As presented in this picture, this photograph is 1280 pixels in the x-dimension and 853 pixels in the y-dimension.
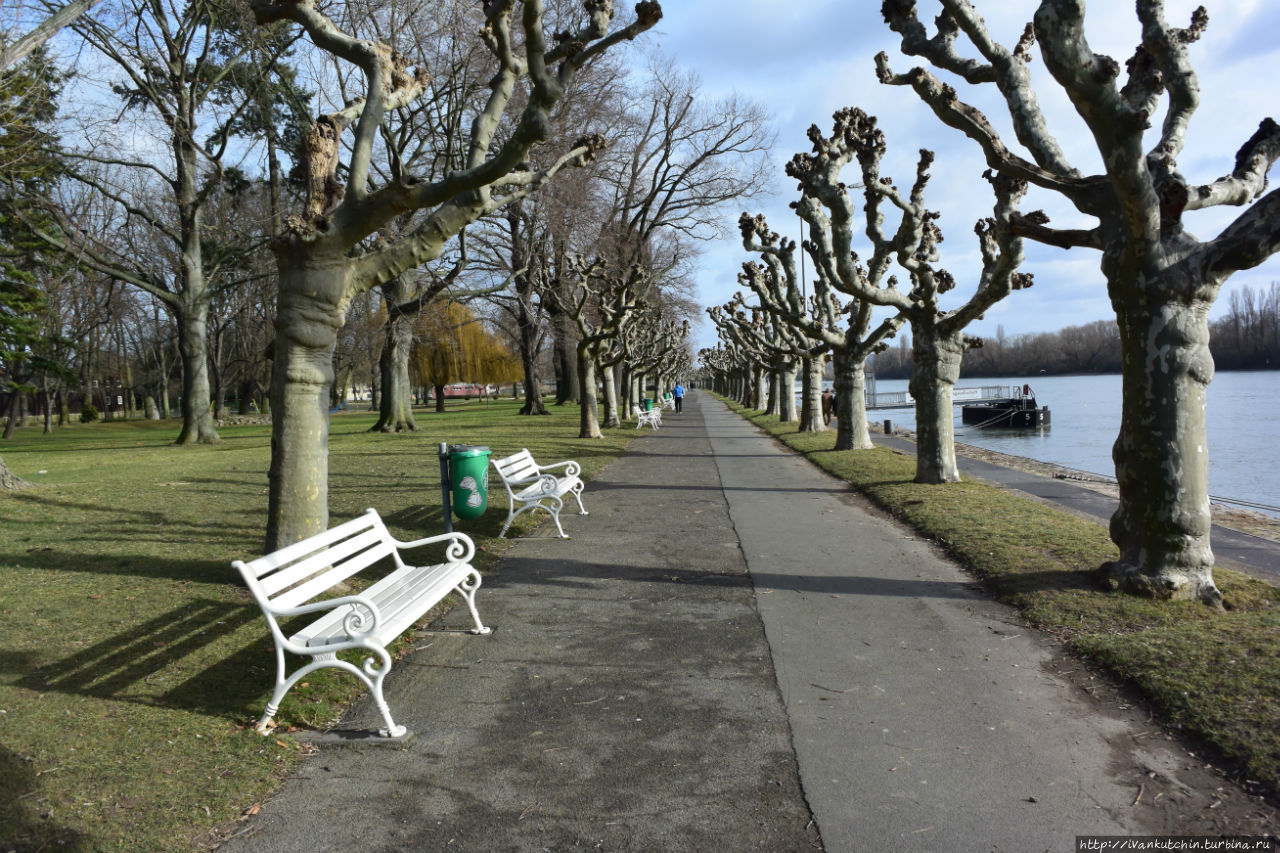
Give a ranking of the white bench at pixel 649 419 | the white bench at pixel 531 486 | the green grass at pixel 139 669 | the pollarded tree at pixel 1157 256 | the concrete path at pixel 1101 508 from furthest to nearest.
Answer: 1. the white bench at pixel 649 419
2. the white bench at pixel 531 486
3. the concrete path at pixel 1101 508
4. the pollarded tree at pixel 1157 256
5. the green grass at pixel 139 669

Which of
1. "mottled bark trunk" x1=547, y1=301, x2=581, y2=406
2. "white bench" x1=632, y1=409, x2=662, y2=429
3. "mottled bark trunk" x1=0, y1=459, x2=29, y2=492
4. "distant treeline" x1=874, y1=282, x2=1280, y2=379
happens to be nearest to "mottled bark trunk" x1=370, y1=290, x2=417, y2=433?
"mottled bark trunk" x1=547, y1=301, x2=581, y2=406

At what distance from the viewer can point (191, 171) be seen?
23031 millimetres

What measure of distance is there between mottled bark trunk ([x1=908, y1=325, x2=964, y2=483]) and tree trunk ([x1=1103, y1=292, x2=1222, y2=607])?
256 inches

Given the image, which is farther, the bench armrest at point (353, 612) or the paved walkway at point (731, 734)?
the bench armrest at point (353, 612)

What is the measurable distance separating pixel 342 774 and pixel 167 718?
3.59 feet

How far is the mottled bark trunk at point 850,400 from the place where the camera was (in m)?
18.8

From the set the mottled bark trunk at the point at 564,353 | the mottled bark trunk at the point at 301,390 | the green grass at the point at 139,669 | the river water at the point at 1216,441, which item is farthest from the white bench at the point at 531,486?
the mottled bark trunk at the point at 564,353

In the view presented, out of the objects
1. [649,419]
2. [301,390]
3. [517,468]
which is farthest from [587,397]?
[301,390]

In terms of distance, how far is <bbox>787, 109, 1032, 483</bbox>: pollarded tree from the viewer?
12664 mm

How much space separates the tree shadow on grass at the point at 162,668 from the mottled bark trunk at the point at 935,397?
10161mm

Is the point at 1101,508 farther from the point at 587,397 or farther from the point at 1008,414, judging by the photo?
the point at 1008,414

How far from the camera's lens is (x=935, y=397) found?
12.7 m

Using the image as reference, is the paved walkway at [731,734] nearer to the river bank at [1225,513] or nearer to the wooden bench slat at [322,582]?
the wooden bench slat at [322,582]

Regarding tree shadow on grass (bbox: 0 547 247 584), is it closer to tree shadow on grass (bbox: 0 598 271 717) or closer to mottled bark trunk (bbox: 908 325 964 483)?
tree shadow on grass (bbox: 0 598 271 717)
